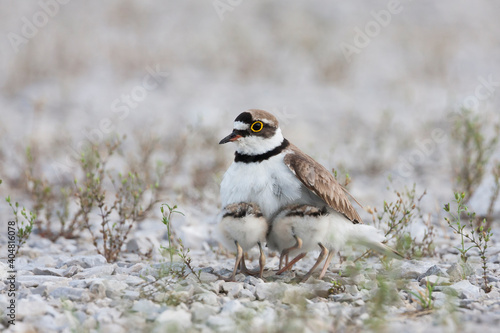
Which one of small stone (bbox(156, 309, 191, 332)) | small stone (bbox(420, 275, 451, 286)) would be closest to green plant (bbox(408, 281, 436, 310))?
small stone (bbox(420, 275, 451, 286))

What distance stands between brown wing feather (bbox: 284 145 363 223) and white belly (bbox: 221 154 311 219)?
0.06 metres

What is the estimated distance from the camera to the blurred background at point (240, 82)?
321 inches

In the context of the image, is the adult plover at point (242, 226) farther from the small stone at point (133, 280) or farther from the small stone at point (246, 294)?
the small stone at point (133, 280)

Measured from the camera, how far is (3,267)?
3.95 meters

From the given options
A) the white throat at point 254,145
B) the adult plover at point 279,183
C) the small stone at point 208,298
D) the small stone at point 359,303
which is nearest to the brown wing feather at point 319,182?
the adult plover at point 279,183

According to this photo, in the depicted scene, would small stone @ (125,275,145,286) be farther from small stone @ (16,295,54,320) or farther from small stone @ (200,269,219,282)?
small stone @ (16,295,54,320)

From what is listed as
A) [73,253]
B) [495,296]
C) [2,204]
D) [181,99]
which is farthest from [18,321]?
[181,99]

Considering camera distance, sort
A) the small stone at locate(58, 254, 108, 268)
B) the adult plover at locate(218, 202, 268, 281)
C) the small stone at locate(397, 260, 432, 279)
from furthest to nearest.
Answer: the small stone at locate(58, 254, 108, 268), the small stone at locate(397, 260, 432, 279), the adult plover at locate(218, 202, 268, 281)

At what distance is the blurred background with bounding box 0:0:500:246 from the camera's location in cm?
815

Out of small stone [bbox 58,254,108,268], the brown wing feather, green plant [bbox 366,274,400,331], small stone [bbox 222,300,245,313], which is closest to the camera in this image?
green plant [bbox 366,274,400,331]

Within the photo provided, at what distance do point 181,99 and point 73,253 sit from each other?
6432 mm

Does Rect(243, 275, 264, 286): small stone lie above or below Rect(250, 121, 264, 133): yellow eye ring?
below

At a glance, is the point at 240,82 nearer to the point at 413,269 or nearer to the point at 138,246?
the point at 138,246

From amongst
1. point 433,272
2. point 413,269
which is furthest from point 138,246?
point 433,272
